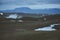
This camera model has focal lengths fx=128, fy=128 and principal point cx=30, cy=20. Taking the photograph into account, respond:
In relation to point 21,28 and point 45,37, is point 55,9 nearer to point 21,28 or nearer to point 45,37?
point 45,37

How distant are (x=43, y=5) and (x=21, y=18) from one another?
1.03 feet

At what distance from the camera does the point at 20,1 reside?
158 centimetres

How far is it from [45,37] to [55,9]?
362 millimetres


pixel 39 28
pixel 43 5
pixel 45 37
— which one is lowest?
pixel 45 37

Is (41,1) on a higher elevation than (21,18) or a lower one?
higher

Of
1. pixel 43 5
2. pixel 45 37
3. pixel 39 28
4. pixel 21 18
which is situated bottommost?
pixel 45 37

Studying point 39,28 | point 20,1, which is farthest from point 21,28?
point 20,1

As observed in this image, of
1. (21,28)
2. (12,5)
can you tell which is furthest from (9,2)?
(21,28)

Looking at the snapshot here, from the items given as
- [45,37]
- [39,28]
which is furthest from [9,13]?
[45,37]

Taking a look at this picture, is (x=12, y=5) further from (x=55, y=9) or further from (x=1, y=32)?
(x=55, y=9)

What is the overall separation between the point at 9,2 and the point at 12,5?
0.05m

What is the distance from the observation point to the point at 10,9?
5.24ft

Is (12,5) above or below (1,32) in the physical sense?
above

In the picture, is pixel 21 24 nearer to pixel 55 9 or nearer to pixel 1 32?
pixel 1 32
